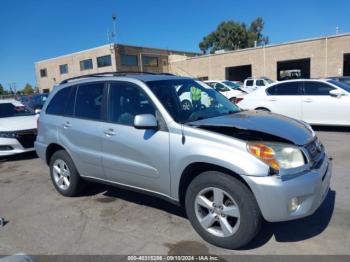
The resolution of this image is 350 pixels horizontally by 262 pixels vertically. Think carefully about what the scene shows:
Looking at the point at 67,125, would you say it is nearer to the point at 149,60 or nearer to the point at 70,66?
the point at 149,60

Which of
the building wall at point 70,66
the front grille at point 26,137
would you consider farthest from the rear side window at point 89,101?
the building wall at point 70,66

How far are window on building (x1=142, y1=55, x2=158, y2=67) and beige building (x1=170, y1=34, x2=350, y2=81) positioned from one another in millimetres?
2512

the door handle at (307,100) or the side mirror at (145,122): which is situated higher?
the side mirror at (145,122)

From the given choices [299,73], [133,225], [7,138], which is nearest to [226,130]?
[133,225]

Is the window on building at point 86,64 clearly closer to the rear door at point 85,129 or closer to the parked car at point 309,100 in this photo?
the parked car at point 309,100

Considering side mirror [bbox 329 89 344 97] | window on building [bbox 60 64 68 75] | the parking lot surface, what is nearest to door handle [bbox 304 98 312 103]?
side mirror [bbox 329 89 344 97]

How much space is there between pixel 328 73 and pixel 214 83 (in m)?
17.3

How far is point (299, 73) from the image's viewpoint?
149ft

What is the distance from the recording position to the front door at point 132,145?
149 inches

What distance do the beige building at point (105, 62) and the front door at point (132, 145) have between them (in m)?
39.3

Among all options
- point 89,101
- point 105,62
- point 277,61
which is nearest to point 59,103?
point 89,101

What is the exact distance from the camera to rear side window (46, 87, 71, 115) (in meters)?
5.25

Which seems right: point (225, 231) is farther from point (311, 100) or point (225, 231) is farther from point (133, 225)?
point (311, 100)

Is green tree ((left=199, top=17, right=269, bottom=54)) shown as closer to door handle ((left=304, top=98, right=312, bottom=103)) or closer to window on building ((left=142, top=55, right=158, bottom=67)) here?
window on building ((left=142, top=55, right=158, bottom=67))
